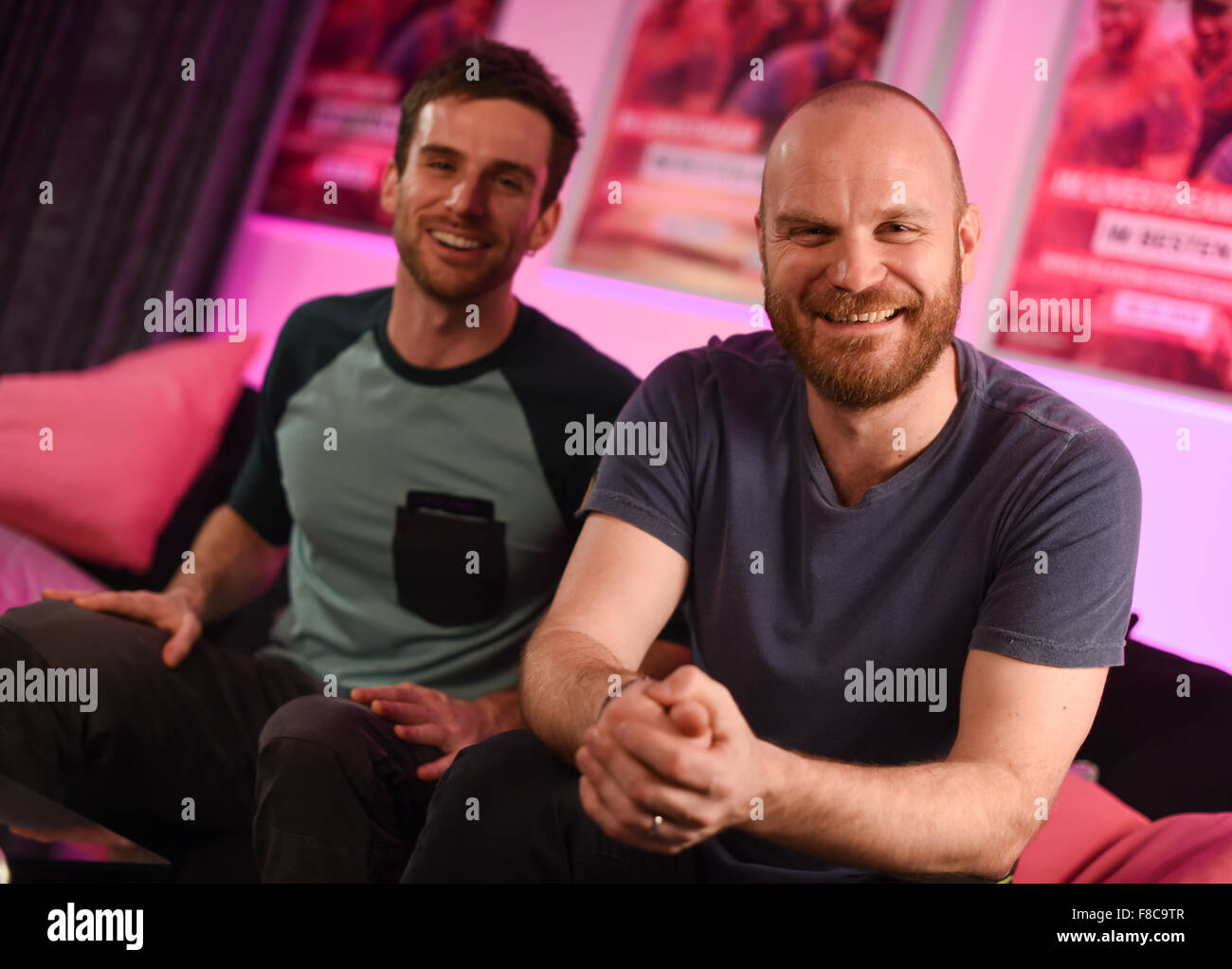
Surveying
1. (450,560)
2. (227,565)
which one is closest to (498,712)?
(450,560)

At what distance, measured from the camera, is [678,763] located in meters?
0.84

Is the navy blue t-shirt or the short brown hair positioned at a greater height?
the short brown hair

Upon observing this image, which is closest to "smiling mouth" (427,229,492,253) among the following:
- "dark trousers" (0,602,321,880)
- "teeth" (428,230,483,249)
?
"teeth" (428,230,483,249)

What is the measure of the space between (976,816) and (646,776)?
12.5 inches

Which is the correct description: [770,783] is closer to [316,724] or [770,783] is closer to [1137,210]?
[316,724]

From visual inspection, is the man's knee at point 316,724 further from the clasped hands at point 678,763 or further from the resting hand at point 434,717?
the clasped hands at point 678,763

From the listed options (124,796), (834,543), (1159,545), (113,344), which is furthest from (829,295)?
(113,344)

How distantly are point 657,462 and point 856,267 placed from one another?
1.02 feet

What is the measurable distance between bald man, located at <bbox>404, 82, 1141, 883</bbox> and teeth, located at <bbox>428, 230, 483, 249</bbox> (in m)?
0.42

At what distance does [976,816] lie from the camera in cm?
96

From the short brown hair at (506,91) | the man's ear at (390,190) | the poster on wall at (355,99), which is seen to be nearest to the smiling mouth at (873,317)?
the short brown hair at (506,91)

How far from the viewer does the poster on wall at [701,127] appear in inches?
99.3

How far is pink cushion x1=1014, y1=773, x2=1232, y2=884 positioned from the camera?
1.29 metres

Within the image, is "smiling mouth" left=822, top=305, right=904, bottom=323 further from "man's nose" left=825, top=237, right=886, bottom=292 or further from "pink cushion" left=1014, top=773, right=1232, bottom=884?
"pink cushion" left=1014, top=773, right=1232, bottom=884
